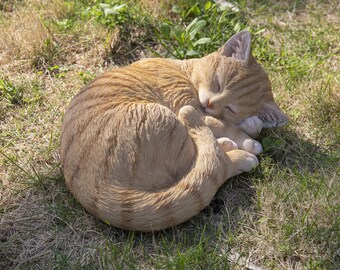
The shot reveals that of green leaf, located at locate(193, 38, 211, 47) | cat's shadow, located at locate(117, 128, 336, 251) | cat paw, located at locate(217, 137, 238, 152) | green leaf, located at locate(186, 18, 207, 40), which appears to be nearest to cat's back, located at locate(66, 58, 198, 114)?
cat paw, located at locate(217, 137, 238, 152)

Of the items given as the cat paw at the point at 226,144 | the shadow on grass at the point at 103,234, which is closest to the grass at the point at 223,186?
the shadow on grass at the point at 103,234

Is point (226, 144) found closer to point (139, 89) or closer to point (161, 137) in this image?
point (161, 137)

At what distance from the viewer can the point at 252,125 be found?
11.6 ft

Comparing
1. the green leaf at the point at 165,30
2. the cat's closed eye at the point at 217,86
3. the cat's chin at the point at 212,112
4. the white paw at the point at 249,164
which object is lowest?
the white paw at the point at 249,164

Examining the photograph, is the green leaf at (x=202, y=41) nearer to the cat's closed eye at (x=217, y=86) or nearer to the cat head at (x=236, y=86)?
the cat head at (x=236, y=86)

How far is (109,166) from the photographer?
2.83 metres

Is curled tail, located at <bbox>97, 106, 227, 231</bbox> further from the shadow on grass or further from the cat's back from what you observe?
the cat's back

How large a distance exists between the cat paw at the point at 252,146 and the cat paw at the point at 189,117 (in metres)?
0.40

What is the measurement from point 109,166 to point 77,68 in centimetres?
191

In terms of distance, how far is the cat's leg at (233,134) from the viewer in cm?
344

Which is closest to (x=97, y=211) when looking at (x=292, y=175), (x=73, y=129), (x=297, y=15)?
(x=73, y=129)

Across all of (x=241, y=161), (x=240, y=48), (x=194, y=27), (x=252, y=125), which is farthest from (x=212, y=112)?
(x=194, y=27)

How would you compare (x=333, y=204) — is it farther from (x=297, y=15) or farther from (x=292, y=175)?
(x=297, y=15)

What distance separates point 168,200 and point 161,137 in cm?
40
